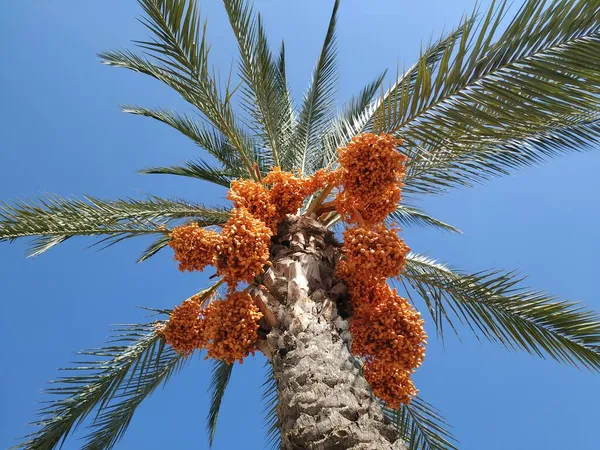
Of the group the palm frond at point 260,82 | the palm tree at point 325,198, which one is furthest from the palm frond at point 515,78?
the palm frond at point 260,82

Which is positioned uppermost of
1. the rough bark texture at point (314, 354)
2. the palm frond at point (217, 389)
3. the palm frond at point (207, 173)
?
the palm frond at point (207, 173)

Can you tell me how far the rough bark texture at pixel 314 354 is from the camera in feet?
A: 9.30

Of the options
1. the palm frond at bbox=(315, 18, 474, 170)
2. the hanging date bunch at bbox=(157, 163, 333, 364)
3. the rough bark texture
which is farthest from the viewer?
the palm frond at bbox=(315, 18, 474, 170)

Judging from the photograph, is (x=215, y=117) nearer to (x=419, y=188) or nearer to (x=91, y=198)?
(x=91, y=198)

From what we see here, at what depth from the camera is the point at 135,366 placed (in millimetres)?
5141

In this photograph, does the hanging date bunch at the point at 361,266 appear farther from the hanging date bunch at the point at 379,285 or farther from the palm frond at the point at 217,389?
the palm frond at the point at 217,389

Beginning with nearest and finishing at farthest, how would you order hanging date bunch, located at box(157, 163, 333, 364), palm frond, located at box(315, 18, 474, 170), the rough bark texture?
1. the rough bark texture
2. hanging date bunch, located at box(157, 163, 333, 364)
3. palm frond, located at box(315, 18, 474, 170)

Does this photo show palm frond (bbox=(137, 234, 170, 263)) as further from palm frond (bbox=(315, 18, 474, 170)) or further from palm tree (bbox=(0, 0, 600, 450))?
palm frond (bbox=(315, 18, 474, 170))

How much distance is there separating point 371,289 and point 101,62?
469cm

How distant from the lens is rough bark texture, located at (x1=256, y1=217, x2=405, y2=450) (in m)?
2.83

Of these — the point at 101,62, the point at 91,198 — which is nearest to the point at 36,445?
the point at 91,198

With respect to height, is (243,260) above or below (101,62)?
below

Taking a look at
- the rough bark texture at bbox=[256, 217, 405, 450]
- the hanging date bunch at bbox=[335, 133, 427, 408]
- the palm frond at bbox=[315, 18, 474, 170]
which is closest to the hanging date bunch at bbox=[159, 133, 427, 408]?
the hanging date bunch at bbox=[335, 133, 427, 408]

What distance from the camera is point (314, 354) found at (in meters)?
3.41
